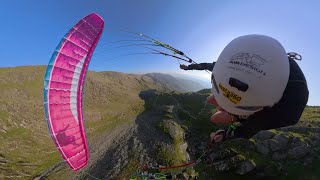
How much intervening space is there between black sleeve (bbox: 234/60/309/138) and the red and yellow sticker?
2.15 ft

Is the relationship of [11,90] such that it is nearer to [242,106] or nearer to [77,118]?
[77,118]

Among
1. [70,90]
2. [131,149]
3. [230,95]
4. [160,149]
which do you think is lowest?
[160,149]

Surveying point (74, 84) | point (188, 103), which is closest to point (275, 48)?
point (74, 84)

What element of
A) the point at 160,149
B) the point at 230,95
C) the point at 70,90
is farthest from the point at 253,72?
the point at 160,149

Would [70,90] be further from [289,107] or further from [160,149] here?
[160,149]

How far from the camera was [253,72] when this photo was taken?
5.72m

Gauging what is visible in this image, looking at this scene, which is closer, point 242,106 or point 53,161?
point 242,106

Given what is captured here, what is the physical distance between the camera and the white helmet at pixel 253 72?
5746 mm

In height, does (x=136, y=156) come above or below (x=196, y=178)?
above

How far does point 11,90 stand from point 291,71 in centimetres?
13248

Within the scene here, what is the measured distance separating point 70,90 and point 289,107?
21.7 m

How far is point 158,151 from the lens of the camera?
62500 millimetres

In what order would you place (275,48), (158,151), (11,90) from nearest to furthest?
1. (275,48)
2. (158,151)
3. (11,90)

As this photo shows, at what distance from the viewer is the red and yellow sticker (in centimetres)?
604
